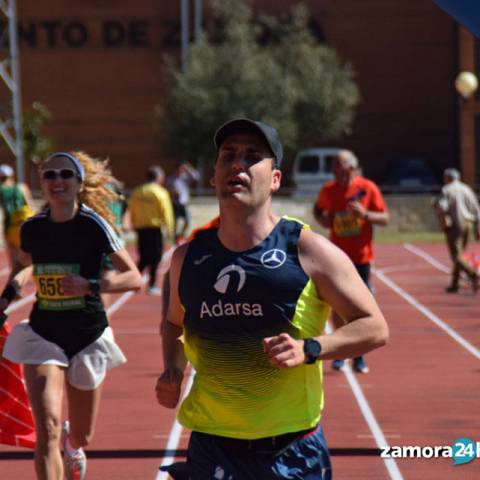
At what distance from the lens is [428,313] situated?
57.6ft

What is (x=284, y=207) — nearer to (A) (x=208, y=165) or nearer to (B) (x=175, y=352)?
(A) (x=208, y=165)

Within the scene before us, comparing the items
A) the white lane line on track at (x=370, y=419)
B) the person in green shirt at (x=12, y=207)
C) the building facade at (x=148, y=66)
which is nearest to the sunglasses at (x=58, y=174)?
the white lane line on track at (x=370, y=419)

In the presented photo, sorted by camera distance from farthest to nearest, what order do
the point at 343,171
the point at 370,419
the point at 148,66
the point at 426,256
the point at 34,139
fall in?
the point at 148,66, the point at 34,139, the point at 426,256, the point at 343,171, the point at 370,419

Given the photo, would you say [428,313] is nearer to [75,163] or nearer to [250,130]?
[75,163]

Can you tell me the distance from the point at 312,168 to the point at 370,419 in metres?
36.1

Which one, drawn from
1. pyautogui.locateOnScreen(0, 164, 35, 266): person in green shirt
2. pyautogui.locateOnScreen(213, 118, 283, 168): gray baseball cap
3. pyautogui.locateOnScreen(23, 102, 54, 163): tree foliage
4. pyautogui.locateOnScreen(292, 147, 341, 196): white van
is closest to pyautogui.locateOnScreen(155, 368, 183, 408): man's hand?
pyautogui.locateOnScreen(213, 118, 283, 168): gray baseball cap

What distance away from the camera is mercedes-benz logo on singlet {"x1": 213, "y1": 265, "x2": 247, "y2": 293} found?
14.2 ft

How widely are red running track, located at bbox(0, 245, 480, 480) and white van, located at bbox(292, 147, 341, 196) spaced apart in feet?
89.7

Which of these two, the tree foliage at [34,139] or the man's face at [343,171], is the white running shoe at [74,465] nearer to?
the man's face at [343,171]

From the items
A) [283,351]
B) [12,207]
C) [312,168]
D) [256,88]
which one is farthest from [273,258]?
[312,168]

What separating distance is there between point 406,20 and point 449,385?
41.0 m

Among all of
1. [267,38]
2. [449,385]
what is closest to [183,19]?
[267,38]

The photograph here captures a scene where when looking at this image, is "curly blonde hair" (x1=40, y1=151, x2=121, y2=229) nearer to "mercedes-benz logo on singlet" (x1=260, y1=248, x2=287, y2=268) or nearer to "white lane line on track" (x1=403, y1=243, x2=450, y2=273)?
"mercedes-benz logo on singlet" (x1=260, y1=248, x2=287, y2=268)

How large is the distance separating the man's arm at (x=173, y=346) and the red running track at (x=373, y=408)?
347 centimetres
